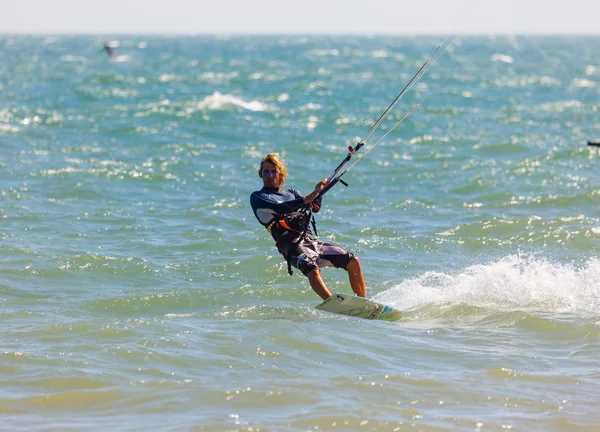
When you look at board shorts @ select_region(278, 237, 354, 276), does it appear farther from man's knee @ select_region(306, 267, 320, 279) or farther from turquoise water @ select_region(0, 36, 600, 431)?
turquoise water @ select_region(0, 36, 600, 431)

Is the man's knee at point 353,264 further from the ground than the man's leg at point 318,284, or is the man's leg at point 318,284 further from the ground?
the man's knee at point 353,264

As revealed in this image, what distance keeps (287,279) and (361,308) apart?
2024 mm

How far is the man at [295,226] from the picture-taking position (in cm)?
845

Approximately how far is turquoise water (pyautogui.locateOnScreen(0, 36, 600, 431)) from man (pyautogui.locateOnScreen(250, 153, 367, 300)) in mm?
456

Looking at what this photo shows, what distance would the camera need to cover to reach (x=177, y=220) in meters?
13.2

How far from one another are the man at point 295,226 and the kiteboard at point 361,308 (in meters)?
0.12

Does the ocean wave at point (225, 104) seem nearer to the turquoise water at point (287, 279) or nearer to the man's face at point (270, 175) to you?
the turquoise water at point (287, 279)

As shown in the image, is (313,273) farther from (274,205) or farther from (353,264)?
(274,205)

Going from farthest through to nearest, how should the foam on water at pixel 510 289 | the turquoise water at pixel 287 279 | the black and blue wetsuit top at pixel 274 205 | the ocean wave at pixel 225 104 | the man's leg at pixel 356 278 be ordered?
the ocean wave at pixel 225 104 → the foam on water at pixel 510 289 → the man's leg at pixel 356 278 → the black and blue wetsuit top at pixel 274 205 → the turquoise water at pixel 287 279

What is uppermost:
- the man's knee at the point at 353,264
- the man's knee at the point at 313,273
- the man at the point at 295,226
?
the man at the point at 295,226

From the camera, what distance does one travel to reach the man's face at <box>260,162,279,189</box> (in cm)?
851

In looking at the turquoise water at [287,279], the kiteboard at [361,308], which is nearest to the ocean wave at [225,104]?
the turquoise water at [287,279]

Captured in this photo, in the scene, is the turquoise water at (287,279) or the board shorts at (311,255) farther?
the board shorts at (311,255)

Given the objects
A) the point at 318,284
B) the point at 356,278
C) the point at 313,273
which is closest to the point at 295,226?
the point at 313,273
